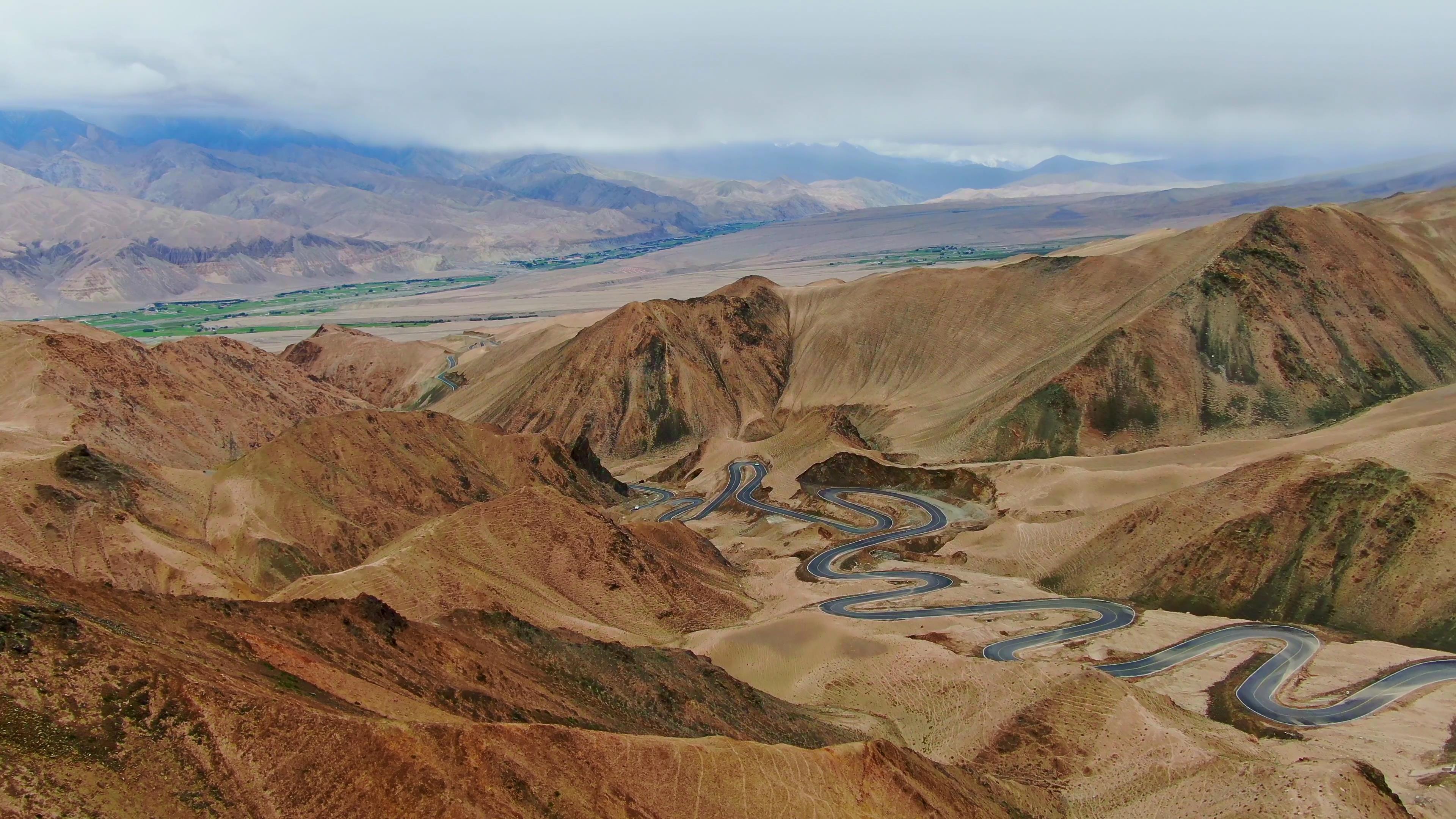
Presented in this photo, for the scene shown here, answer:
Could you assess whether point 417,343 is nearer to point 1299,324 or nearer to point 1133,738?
point 1299,324

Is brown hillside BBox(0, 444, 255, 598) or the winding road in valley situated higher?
brown hillside BBox(0, 444, 255, 598)

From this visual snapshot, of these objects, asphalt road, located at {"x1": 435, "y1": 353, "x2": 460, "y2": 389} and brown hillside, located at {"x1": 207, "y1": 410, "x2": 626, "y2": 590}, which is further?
asphalt road, located at {"x1": 435, "y1": 353, "x2": 460, "y2": 389}

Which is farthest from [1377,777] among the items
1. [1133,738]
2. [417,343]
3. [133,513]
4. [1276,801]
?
[417,343]

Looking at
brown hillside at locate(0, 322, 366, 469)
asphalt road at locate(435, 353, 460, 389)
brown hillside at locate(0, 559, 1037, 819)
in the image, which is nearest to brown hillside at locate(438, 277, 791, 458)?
asphalt road at locate(435, 353, 460, 389)

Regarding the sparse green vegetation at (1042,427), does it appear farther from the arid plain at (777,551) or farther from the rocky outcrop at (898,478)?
the rocky outcrop at (898,478)

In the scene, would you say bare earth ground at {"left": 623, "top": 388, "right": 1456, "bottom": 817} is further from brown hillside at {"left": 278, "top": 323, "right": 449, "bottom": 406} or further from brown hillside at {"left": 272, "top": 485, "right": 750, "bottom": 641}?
brown hillside at {"left": 278, "top": 323, "right": 449, "bottom": 406}
